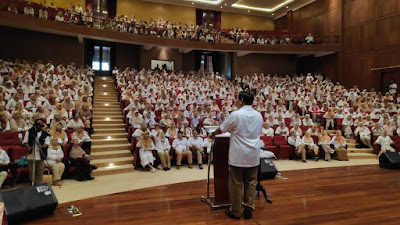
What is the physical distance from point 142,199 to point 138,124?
3.44 metres

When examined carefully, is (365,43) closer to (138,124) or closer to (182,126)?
(182,126)

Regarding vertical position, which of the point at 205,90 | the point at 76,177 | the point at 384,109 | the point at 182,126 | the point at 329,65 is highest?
the point at 329,65

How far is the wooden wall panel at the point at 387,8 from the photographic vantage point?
11.6 metres

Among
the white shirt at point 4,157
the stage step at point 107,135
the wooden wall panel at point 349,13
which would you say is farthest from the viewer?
the wooden wall panel at point 349,13

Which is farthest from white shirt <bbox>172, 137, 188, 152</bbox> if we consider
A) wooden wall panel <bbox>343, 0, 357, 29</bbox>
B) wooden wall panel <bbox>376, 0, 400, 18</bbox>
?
wooden wall panel <bbox>343, 0, 357, 29</bbox>

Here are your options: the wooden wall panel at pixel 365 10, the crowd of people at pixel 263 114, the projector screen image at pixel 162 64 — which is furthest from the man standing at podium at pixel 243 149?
the wooden wall panel at pixel 365 10

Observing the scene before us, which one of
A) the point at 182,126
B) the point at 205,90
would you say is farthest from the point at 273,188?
the point at 205,90

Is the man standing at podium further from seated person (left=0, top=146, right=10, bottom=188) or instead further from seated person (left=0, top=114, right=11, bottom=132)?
seated person (left=0, top=114, right=11, bottom=132)

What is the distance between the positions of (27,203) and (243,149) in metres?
2.22

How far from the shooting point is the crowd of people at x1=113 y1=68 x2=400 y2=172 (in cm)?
641

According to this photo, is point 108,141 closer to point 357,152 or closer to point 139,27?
point 357,152

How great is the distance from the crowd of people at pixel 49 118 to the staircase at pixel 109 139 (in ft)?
1.15

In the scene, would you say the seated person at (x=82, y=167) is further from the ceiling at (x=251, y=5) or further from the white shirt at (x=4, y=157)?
the ceiling at (x=251, y=5)

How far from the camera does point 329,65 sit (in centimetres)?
1465
